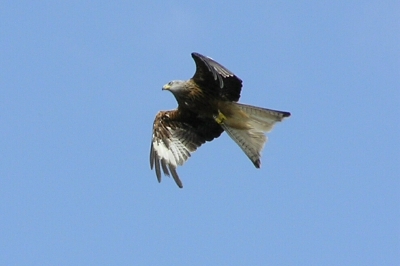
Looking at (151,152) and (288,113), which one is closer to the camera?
(288,113)

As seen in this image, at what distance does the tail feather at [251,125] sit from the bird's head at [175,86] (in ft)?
3.52

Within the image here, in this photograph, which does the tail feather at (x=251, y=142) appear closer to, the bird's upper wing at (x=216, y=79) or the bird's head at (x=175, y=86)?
the bird's upper wing at (x=216, y=79)

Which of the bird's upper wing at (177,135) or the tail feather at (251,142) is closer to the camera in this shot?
the tail feather at (251,142)

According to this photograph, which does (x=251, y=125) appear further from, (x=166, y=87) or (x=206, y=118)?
(x=166, y=87)

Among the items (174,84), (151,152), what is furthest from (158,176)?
(174,84)

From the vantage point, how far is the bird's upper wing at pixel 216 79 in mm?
17141

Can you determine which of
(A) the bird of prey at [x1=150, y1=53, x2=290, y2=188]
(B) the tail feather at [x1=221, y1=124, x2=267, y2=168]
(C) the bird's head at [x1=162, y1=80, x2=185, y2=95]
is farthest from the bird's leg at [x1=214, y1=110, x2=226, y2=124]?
(C) the bird's head at [x1=162, y1=80, x2=185, y2=95]

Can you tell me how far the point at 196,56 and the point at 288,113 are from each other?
2088mm

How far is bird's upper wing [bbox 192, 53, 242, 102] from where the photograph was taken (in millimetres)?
17141

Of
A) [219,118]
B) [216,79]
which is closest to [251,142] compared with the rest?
[219,118]

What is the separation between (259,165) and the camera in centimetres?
1803

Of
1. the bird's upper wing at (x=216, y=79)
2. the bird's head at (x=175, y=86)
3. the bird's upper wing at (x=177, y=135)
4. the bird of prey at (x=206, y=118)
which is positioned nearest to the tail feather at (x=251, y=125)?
the bird of prey at (x=206, y=118)

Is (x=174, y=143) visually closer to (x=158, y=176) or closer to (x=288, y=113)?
(x=158, y=176)

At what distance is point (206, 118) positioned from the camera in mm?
18641
